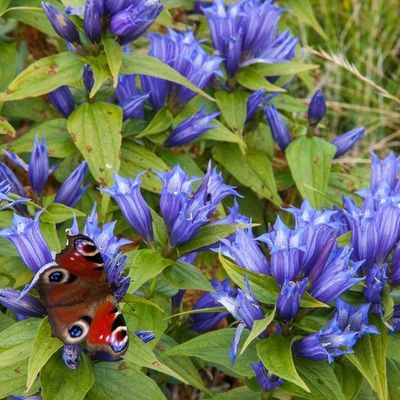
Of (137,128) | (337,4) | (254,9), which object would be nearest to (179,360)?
(137,128)

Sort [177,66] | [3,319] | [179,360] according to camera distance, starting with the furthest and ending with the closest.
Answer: [177,66]
[179,360]
[3,319]

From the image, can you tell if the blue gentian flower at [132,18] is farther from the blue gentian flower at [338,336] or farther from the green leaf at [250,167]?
the blue gentian flower at [338,336]

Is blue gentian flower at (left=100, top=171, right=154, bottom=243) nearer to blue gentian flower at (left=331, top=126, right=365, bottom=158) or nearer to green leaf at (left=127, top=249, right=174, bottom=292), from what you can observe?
green leaf at (left=127, top=249, right=174, bottom=292)

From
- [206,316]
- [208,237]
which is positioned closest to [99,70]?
[208,237]

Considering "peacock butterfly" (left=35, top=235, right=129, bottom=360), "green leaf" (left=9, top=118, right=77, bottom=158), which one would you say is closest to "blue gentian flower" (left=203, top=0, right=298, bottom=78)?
"green leaf" (left=9, top=118, right=77, bottom=158)

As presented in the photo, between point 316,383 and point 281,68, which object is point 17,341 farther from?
point 281,68

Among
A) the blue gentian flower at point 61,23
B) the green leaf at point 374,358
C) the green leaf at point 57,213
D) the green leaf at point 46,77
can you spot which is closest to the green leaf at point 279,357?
the green leaf at point 374,358

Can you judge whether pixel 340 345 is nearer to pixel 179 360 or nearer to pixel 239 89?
pixel 179 360
